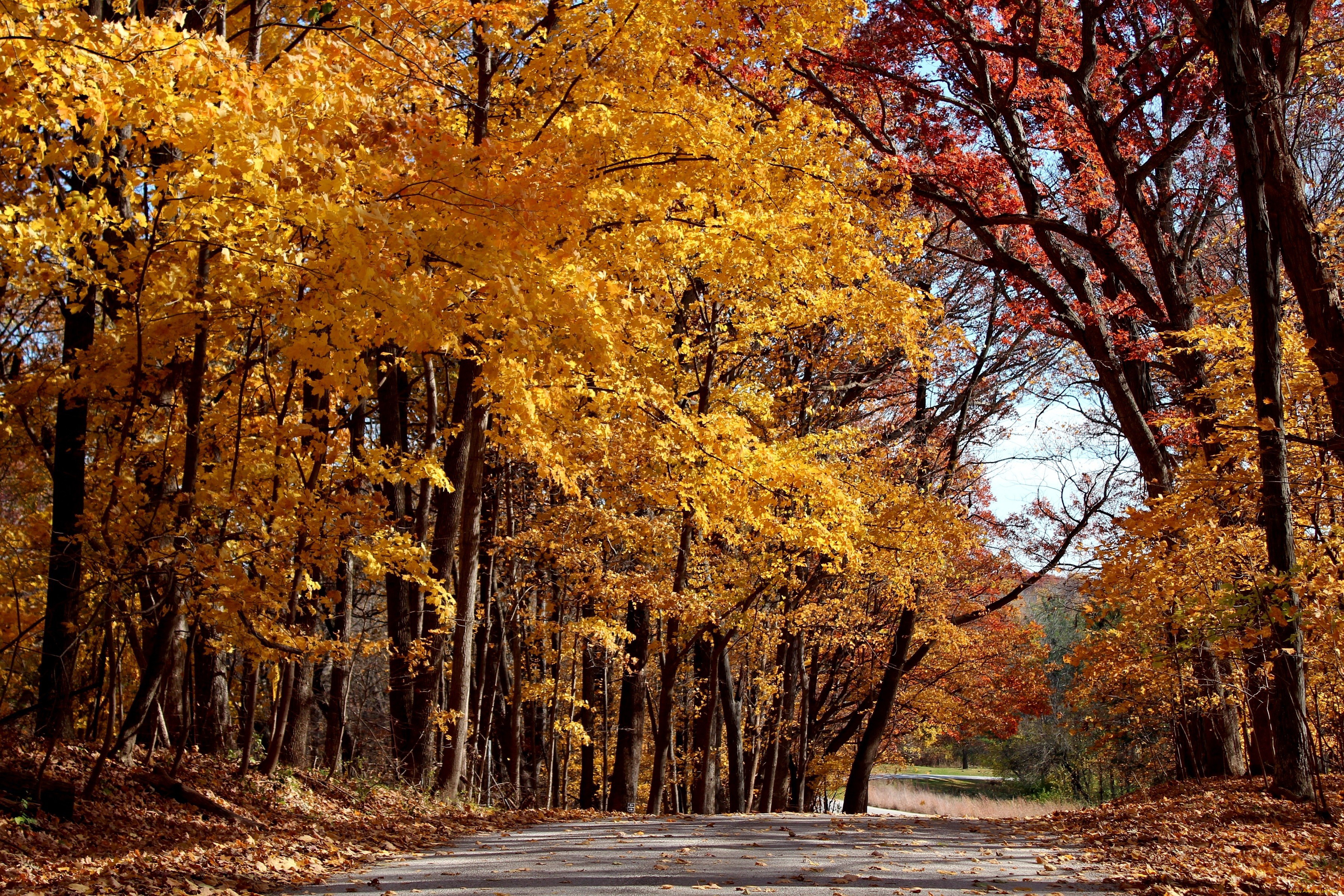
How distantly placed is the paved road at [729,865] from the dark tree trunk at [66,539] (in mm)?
2749

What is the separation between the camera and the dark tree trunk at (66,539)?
650 centimetres

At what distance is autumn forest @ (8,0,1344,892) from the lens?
18.1ft

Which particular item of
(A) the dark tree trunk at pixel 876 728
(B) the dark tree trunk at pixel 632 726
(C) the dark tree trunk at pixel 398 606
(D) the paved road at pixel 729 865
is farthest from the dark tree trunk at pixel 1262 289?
(A) the dark tree trunk at pixel 876 728

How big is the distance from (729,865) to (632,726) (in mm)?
9026

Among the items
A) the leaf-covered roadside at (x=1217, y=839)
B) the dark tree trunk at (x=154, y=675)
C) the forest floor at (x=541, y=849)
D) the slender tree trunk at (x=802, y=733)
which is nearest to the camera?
the forest floor at (x=541, y=849)

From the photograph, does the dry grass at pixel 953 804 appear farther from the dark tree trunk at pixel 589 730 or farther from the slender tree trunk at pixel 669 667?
the slender tree trunk at pixel 669 667

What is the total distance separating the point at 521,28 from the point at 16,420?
619 cm

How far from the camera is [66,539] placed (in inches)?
234

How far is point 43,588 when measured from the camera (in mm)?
8148

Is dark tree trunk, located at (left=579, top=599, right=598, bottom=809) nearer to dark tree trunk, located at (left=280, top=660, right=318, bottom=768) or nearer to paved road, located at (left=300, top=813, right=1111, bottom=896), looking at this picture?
dark tree trunk, located at (left=280, top=660, right=318, bottom=768)

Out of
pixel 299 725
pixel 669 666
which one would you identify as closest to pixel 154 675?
pixel 299 725

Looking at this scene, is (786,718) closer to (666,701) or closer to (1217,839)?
(666,701)

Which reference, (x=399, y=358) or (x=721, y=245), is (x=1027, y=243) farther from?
(x=399, y=358)

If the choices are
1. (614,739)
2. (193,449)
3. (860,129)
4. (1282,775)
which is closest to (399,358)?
(193,449)
